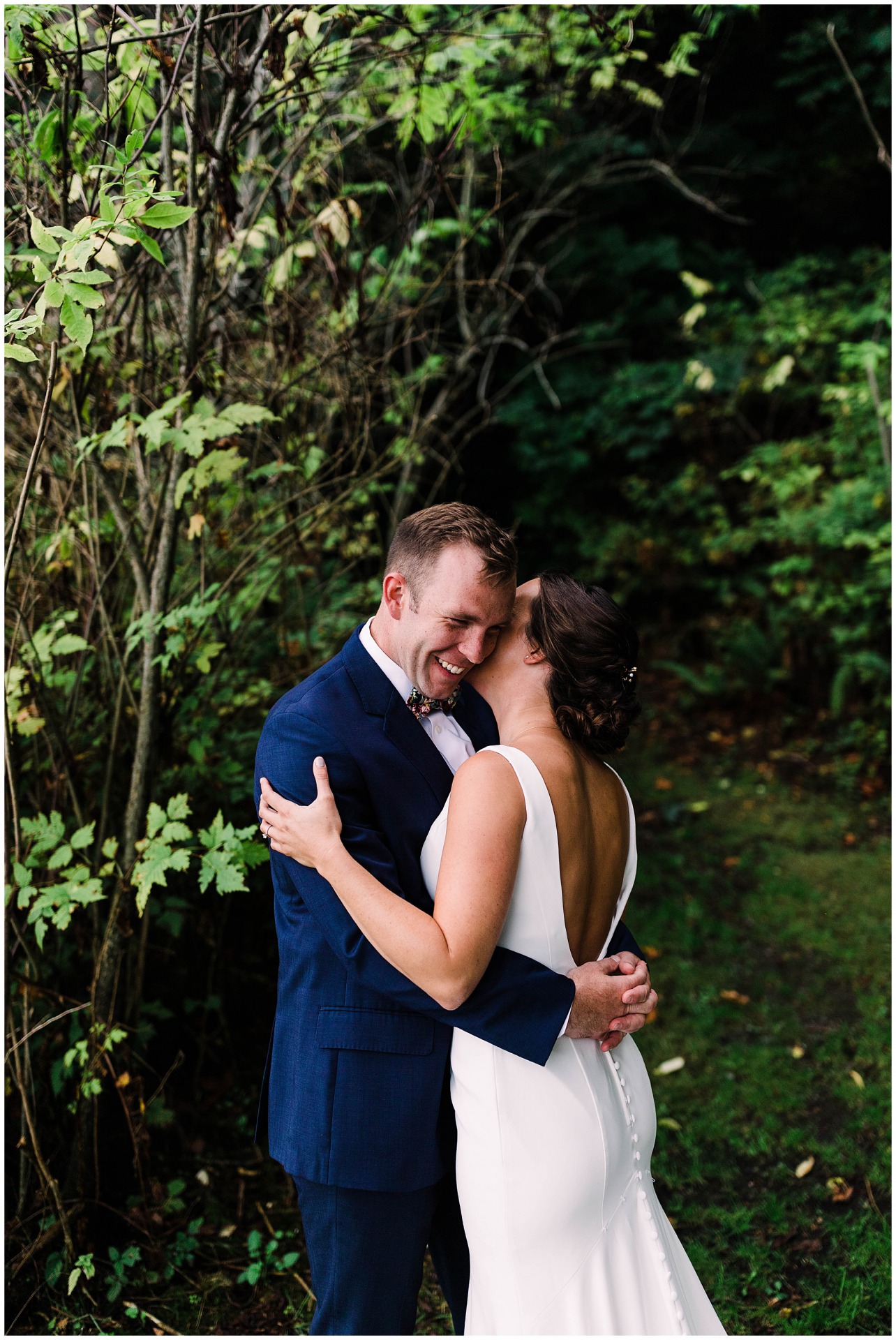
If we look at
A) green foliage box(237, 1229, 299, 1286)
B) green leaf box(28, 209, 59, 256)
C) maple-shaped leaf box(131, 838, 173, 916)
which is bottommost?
green foliage box(237, 1229, 299, 1286)

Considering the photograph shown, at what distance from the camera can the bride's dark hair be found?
2012mm

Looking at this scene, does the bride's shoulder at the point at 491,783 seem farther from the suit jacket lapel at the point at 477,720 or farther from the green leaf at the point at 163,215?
the green leaf at the point at 163,215

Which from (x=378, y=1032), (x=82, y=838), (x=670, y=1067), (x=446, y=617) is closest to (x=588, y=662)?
(x=446, y=617)

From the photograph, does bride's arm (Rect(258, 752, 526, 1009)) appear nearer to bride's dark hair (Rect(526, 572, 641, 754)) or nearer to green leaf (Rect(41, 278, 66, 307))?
bride's dark hair (Rect(526, 572, 641, 754))

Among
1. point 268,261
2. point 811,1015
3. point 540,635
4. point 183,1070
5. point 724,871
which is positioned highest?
point 268,261

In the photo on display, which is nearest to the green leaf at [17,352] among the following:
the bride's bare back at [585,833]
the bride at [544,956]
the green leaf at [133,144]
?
the green leaf at [133,144]

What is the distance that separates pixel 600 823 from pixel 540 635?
0.42 m

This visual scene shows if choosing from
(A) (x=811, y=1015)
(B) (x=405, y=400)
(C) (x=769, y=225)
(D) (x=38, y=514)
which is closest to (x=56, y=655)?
(D) (x=38, y=514)

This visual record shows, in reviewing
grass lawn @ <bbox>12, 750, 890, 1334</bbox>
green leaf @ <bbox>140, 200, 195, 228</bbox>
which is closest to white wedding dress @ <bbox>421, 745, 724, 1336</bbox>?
green leaf @ <bbox>140, 200, 195, 228</bbox>

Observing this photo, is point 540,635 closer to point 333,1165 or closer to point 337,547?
point 333,1165

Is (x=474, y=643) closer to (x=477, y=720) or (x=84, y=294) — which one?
(x=477, y=720)

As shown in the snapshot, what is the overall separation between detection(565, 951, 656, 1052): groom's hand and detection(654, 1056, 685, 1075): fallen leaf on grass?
2603 millimetres

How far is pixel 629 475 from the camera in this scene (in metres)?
10.2

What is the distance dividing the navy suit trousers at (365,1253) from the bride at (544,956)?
151 mm
